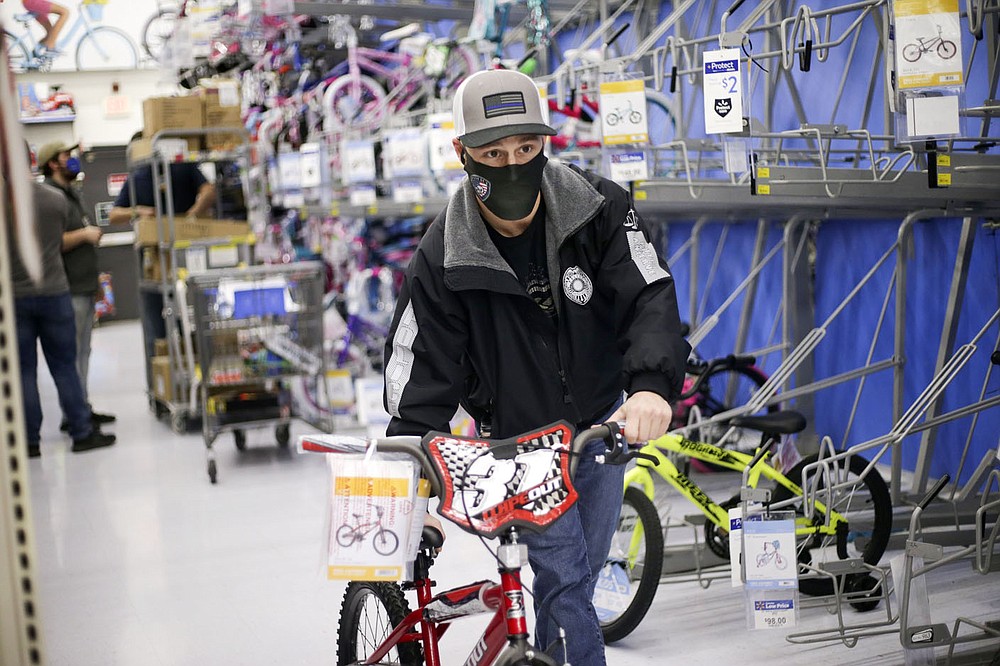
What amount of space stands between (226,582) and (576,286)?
2.91 metres

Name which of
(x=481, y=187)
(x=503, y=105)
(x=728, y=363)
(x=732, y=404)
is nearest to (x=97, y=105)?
(x=732, y=404)

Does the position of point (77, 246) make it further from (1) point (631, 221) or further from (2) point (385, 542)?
(2) point (385, 542)

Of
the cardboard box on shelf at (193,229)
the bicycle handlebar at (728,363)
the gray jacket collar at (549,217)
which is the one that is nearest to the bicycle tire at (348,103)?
the cardboard box on shelf at (193,229)

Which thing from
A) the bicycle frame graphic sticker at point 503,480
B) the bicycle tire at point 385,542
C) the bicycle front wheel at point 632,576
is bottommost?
the bicycle front wheel at point 632,576

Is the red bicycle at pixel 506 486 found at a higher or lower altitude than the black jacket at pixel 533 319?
lower

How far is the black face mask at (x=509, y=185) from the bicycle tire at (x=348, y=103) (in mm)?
6627

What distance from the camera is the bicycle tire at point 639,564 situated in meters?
3.68

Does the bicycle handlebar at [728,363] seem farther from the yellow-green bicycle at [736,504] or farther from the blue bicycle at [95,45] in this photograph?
the blue bicycle at [95,45]

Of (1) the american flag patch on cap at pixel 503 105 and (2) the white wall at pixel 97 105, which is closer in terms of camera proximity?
(1) the american flag patch on cap at pixel 503 105

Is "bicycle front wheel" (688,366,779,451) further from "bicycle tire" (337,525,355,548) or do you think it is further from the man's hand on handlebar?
"bicycle tire" (337,525,355,548)

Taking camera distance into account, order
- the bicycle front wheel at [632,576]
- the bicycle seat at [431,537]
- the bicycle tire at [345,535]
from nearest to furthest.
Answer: the bicycle tire at [345,535]
the bicycle seat at [431,537]
the bicycle front wheel at [632,576]

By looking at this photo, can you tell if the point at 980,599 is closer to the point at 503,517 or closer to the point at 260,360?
the point at 503,517

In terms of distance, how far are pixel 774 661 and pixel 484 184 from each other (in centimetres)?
202

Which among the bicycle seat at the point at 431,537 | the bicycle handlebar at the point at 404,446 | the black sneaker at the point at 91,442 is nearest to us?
the bicycle handlebar at the point at 404,446
